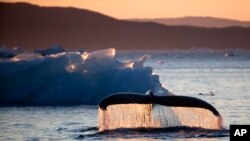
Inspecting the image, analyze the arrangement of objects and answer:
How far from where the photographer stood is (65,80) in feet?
60.4

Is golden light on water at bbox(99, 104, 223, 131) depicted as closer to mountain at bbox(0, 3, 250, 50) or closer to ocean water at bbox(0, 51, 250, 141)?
ocean water at bbox(0, 51, 250, 141)

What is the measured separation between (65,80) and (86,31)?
3313 centimetres

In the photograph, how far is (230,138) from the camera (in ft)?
36.3

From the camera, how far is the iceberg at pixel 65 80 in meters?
18.1

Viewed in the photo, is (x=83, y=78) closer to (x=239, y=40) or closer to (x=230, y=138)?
(x=230, y=138)

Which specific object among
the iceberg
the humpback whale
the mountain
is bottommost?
the humpback whale

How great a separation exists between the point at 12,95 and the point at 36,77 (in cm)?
86

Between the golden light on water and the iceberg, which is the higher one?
the iceberg

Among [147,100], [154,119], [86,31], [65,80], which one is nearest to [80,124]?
[154,119]

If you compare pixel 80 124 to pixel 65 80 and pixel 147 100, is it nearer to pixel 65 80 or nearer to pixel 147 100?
pixel 147 100

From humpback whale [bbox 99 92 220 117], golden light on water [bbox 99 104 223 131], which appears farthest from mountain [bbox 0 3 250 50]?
humpback whale [bbox 99 92 220 117]

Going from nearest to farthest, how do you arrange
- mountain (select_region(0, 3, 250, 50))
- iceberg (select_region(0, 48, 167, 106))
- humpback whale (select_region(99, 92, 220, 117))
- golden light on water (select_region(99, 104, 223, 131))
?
humpback whale (select_region(99, 92, 220, 117)) < golden light on water (select_region(99, 104, 223, 131)) < iceberg (select_region(0, 48, 167, 106)) < mountain (select_region(0, 3, 250, 50))

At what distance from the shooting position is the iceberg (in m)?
18.1

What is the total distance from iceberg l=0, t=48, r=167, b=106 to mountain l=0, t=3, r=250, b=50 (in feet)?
35.7
